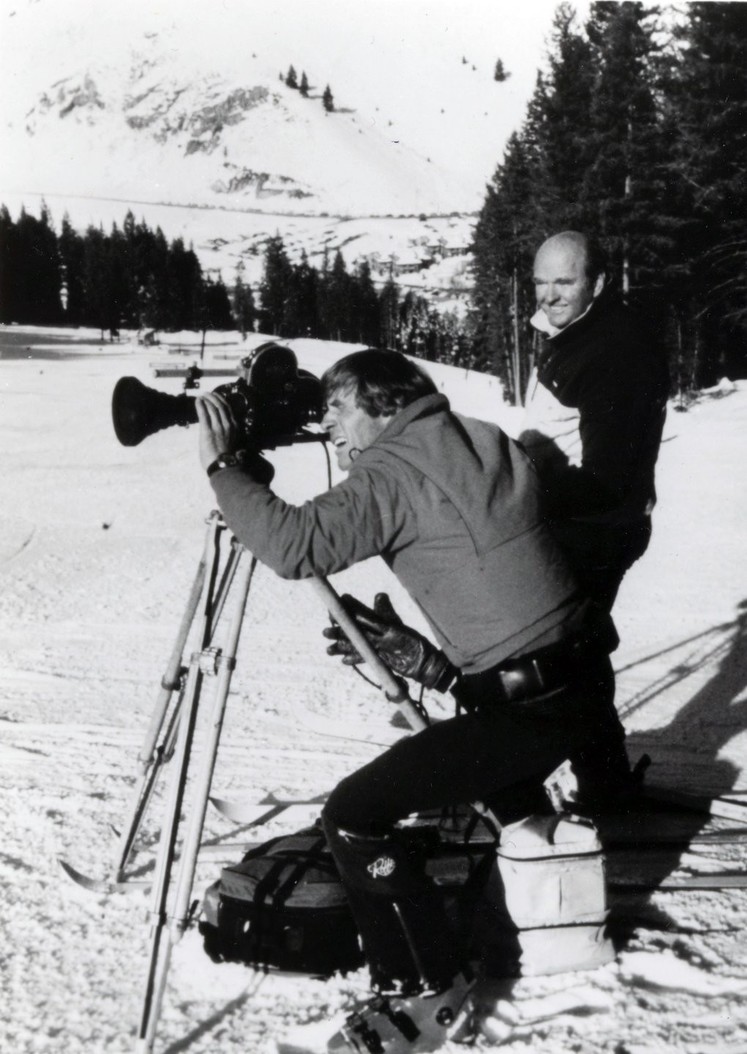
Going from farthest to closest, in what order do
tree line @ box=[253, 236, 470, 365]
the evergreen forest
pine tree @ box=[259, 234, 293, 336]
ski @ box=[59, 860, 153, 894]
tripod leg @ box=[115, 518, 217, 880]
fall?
tree line @ box=[253, 236, 470, 365], pine tree @ box=[259, 234, 293, 336], the evergreen forest, ski @ box=[59, 860, 153, 894], tripod leg @ box=[115, 518, 217, 880]

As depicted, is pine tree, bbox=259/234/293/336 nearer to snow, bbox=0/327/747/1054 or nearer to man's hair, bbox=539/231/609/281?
snow, bbox=0/327/747/1054

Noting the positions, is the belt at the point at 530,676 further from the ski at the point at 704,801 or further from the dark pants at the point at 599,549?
the ski at the point at 704,801

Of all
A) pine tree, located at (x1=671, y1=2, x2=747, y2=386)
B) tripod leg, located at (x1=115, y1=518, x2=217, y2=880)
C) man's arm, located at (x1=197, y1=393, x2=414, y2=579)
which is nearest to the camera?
man's arm, located at (x1=197, y1=393, x2=414, y2=579)

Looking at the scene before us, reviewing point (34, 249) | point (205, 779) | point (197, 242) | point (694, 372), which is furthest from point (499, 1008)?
point (197, 242)

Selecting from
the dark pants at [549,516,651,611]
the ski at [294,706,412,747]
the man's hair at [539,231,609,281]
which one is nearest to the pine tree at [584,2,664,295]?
the ski at [294,706,412,747]

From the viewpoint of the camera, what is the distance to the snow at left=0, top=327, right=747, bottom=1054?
283cm

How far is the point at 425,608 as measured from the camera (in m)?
2.70

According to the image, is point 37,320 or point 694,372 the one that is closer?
point 694,372

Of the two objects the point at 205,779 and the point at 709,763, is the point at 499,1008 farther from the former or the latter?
the point at 709,763

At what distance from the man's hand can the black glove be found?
23.6 inches

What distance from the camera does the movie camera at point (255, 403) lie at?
9.05 feet

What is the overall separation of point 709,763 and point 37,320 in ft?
239

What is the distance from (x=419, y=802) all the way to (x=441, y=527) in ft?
2.39

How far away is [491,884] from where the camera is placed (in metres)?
3.15
